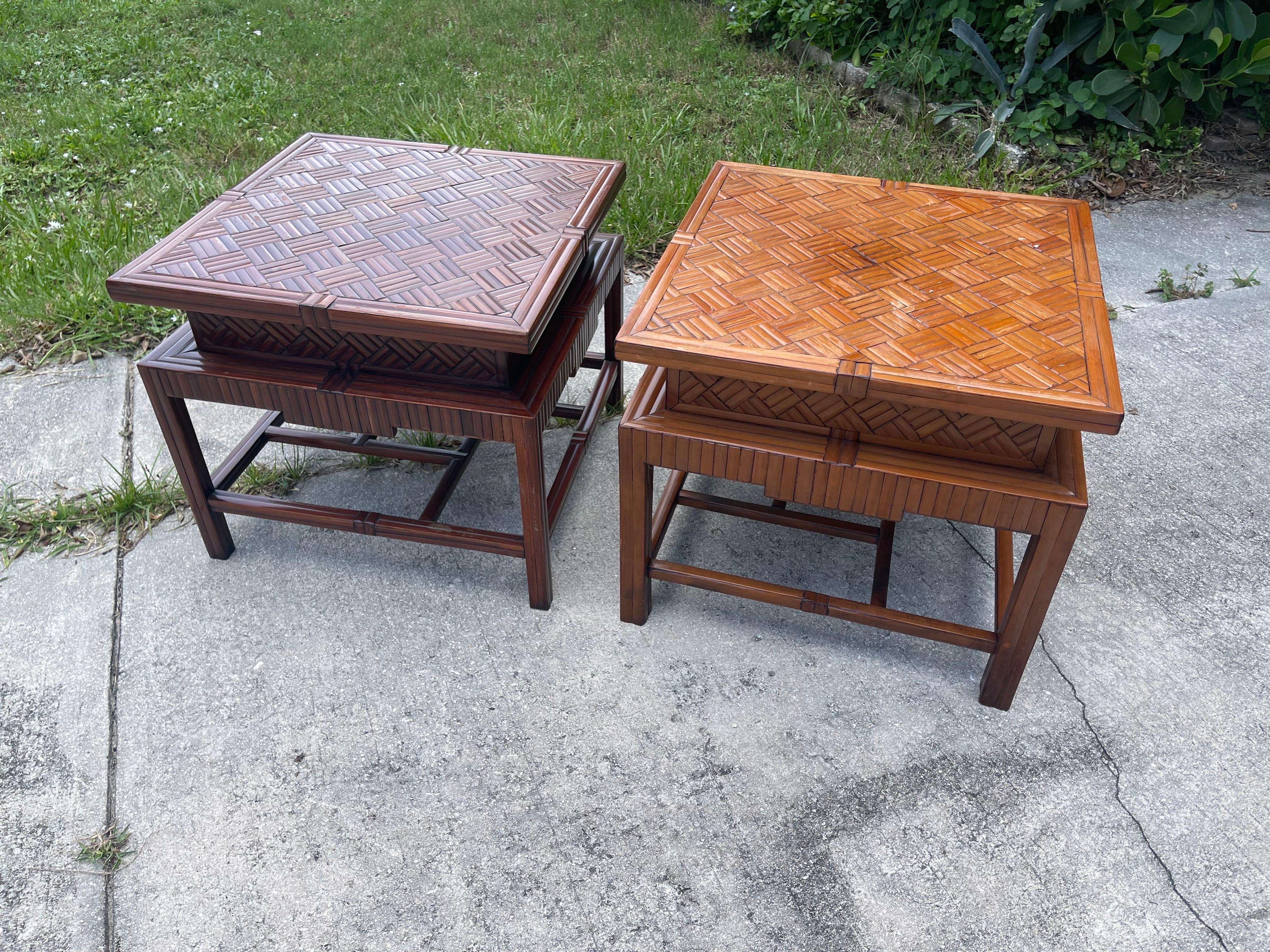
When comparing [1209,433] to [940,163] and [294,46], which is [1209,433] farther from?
[294,46]

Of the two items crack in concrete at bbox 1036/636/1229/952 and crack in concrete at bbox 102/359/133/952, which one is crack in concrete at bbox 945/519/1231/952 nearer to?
crack in concrete at bbox 1036/636/1229/952

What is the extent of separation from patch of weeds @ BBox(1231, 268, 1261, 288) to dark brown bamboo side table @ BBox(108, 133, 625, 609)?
97.2 inches

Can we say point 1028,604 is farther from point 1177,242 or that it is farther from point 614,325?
point 1177,242

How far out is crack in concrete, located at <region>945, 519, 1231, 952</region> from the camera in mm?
1649

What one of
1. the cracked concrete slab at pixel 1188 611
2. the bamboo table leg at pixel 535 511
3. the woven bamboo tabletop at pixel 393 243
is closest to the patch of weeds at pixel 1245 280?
the cracked concrete slab at pixel 1188 611

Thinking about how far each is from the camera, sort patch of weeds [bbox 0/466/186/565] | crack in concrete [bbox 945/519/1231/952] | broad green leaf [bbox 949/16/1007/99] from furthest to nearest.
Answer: broad green leaf [bbox 949/16/1007/99] < patch of weeds [bbox 0/466/186/565] < crack in concrete [bbox 945/519/1231/952]

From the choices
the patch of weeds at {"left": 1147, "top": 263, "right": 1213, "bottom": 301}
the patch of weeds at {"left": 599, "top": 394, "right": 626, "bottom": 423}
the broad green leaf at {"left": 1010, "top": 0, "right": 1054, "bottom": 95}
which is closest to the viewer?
the patch of weeds at {"left": 599, "top": 394, "right": 626, "bottom": 423}

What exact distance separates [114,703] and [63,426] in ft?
3.92

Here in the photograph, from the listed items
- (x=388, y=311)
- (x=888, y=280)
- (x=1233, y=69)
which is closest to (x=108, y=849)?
(x=388, y=311)

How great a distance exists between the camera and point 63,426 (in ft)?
9.33

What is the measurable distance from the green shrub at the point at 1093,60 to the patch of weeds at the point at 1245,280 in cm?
82

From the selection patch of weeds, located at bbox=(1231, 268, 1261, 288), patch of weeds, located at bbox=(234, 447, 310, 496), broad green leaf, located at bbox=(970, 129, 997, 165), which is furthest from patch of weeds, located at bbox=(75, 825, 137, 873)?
broad green leaf, located at bbox=(970, 129, 997, 165)

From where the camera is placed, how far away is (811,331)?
1.78 meters

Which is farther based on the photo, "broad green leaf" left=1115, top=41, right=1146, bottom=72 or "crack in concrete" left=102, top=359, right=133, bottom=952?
"broad green leaf" left=1115, top=41, right=1146, bottom=72
